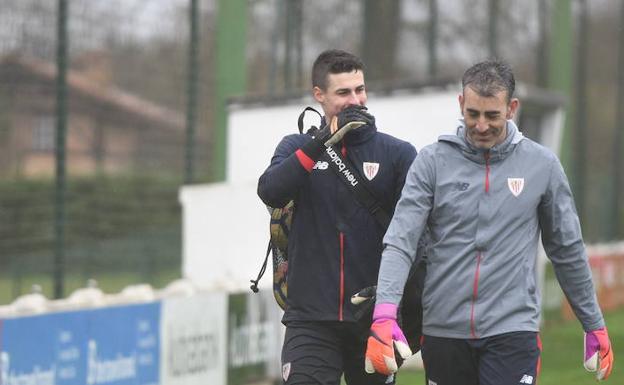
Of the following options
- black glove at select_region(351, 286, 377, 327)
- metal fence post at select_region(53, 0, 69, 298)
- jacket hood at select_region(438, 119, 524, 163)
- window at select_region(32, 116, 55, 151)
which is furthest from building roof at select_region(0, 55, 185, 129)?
jacket hood at select_region(438, 119, 524, 163)

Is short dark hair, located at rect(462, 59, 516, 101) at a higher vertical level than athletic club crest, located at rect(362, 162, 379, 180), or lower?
higher

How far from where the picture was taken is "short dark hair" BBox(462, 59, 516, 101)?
446 centimetres

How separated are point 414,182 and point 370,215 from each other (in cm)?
43

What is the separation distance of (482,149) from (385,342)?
0.78 meters

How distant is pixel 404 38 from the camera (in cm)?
1730

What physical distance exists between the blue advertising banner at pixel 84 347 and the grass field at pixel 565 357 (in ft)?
8.10

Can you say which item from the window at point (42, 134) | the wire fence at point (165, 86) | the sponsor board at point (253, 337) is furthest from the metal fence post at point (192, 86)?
the window at point (42, 134)

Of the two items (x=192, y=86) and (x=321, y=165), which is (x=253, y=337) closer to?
(x=192, y=86)

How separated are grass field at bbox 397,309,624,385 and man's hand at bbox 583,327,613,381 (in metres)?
5.21

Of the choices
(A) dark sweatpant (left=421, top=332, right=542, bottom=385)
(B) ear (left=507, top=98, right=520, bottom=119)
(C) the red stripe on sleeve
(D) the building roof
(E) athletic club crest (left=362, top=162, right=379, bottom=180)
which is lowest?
(A) dark sweatpant (left=421, top=332, right=542, bottom=385)

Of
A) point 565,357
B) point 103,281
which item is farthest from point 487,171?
point 103,281

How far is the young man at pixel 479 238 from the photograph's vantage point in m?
4.52

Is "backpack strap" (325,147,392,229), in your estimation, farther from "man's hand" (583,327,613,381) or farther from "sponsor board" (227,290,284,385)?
"sponsor board" (227,290,284,385)

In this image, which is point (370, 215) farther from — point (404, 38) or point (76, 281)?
point (76, 281)
